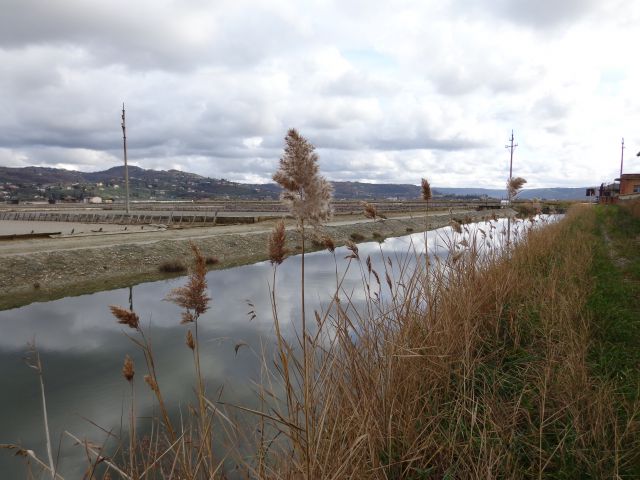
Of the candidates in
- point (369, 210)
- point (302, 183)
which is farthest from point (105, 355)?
point (302, 183)

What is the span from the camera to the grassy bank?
2184 millimetres

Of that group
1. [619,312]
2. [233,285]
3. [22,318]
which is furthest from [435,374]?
[233,285]

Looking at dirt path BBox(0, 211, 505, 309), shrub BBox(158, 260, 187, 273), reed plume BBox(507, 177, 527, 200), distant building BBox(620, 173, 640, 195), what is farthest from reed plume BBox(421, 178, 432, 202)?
distant building BBox(620, 173, 640, 195)

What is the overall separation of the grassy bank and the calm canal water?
58 cm

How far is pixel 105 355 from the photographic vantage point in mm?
7586

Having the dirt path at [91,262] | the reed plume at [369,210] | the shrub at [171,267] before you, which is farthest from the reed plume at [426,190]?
the shrub at [171,267]

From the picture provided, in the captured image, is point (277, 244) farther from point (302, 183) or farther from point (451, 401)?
point (451, 401)

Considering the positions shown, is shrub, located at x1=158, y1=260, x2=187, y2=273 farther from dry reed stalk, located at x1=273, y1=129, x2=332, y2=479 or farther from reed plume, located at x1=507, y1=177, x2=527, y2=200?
dry reed stalk, located at x1=273, y1=129, x2=332, y2=479

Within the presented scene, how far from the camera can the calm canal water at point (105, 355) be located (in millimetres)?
5227

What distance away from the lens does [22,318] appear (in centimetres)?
959

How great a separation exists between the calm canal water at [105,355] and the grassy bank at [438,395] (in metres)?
0.58

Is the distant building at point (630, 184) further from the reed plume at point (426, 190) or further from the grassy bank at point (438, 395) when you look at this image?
the reed plume at point (426, 190)

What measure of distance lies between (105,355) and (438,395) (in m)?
6.36

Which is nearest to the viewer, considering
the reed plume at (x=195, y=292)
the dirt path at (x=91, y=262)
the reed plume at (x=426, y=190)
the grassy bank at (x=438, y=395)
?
the reed plume at (x=195, y=292)
